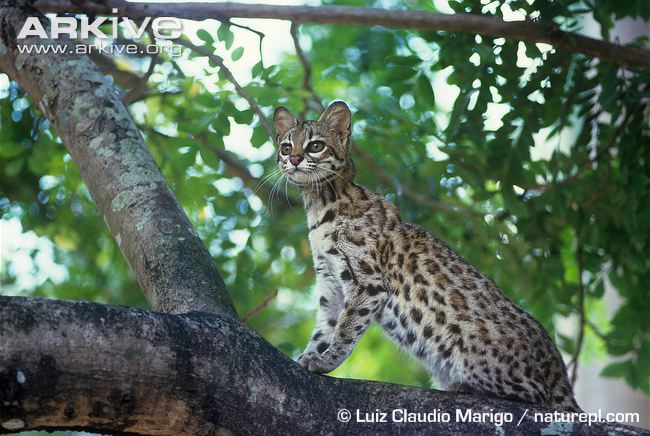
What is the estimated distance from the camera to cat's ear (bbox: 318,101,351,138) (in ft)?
22.7

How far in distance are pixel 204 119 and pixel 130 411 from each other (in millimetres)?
3824

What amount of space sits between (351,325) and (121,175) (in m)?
1.93

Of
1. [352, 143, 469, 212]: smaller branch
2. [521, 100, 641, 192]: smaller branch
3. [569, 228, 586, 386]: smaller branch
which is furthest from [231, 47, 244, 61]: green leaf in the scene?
[569, 228, 586, 386]: smaller branch

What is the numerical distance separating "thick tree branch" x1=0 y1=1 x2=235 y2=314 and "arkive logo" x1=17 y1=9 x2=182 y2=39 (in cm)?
10

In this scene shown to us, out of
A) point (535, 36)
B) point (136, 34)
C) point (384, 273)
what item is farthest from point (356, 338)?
point (136, 34)

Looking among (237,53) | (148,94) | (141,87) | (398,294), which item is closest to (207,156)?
(141,87)

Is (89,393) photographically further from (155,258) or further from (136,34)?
(136,34)

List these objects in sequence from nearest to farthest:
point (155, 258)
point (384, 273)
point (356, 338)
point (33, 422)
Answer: point (33, 422) → point (155, 258) → point (356, 338) → point (384, 273)

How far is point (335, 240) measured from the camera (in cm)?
655

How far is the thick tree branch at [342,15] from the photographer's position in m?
6.69

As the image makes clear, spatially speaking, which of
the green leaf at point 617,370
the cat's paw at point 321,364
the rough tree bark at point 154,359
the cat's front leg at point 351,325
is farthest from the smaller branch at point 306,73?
the green leaf at point 617,370

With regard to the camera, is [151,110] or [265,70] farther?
[151,110]

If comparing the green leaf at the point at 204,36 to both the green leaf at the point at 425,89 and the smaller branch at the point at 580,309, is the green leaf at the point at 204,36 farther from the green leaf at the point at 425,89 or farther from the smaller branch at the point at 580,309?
the smaller branch at the point at 580,309

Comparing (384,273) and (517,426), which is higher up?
(384,273)
